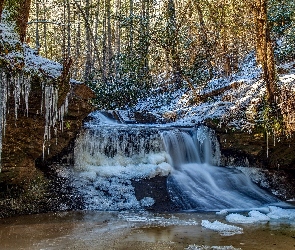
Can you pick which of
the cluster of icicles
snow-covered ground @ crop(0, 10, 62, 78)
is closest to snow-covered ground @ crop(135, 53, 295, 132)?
the cluster of icicles

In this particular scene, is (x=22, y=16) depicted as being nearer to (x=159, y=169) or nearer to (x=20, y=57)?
(x=20, y=57)

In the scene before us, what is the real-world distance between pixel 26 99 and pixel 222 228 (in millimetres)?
4453

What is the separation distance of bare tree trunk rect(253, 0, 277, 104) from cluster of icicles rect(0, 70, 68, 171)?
18.6 feet

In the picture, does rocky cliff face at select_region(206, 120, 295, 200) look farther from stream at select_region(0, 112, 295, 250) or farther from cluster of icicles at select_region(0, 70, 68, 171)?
cluster of icicles at select_region(0, 70, 68, 171)

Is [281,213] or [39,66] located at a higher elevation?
[39,66]

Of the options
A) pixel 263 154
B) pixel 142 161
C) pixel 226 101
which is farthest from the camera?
pixel 226 101

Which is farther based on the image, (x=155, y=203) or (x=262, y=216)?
(x=155, y=203)

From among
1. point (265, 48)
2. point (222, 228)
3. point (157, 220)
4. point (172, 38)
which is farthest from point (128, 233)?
point (172, 38)

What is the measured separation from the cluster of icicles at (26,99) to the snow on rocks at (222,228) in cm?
397

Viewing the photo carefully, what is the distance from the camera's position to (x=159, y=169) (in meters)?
9.77

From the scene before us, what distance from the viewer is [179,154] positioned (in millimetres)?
10750

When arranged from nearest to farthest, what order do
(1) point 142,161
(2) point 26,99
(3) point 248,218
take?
1. (3) point 248,218
2. (2) point 26,99
3. (1) point 142,161

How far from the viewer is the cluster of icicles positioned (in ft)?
23.3

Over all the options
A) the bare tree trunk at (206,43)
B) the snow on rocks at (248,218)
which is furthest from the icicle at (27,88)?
the bare tree trunk at (206,43)
